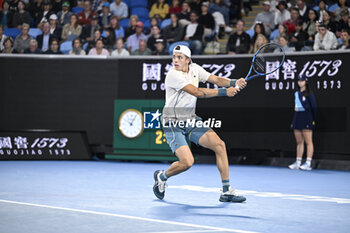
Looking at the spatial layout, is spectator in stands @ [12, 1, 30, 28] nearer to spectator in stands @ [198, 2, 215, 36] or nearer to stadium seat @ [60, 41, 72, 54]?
stadium seat @ [60, 41, 72, 54]

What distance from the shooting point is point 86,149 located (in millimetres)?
15789

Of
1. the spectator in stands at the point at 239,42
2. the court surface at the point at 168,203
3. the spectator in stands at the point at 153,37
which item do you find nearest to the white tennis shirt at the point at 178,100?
the court surface at the point at 168,203

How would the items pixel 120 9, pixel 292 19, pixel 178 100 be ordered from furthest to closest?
pixel 120 9 < pixel 292 19 < pixel 178 100

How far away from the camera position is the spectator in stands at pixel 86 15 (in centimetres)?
1778

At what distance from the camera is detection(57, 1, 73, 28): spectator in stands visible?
1736 cm

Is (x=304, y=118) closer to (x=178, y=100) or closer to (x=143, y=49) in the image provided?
(x=143, y=49)

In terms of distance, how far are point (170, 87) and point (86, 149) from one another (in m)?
8.46

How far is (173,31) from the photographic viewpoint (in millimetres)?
15859

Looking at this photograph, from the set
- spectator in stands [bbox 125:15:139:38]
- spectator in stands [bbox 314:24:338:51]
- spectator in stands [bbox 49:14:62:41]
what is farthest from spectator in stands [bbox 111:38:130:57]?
spectator in stands [bbox 314:24:338:51]

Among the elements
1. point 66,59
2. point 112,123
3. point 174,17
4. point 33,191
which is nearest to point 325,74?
point 174,17

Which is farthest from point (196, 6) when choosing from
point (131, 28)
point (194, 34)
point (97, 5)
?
point (97, 5)

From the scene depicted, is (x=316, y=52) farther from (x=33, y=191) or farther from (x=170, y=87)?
(x=33, y=191)

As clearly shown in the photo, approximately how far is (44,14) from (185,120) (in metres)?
11.5

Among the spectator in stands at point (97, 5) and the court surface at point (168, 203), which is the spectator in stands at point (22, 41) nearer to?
the spectator in stands at point (97, 5)
